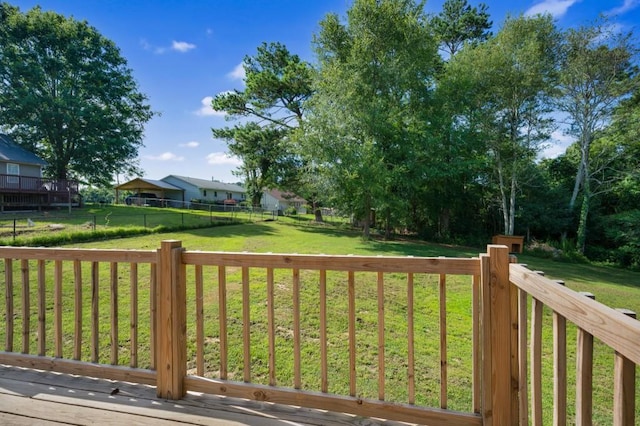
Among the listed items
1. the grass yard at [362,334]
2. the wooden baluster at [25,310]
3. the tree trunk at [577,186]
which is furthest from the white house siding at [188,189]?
the wooden baluster at [25,310]

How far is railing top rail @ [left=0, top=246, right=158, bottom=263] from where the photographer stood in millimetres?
2111

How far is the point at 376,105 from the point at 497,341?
469 inches

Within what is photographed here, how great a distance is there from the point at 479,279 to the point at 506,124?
50.1 ft

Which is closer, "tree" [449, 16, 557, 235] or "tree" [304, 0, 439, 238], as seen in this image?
"tree" [304, 0, 439, 238]

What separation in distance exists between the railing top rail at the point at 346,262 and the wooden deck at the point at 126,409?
2.87 ft

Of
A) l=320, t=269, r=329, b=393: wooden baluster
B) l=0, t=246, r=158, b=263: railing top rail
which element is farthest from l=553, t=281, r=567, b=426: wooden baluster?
l=0, t=246, r=158, b=263: railing top rail

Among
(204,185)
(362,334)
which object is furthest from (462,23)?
(204,185)

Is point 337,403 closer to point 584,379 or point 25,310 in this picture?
point 584,379

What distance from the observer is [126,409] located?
1.92 m

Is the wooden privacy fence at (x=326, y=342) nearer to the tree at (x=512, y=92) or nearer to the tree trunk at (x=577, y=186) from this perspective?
the tree at (x=512, y=92)

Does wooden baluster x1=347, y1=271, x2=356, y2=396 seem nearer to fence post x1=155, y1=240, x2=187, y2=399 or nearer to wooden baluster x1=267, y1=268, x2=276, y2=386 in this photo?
wooden baluster x1=267, y1=268, x2=276, y2=386

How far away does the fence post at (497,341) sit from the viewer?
1627 mm

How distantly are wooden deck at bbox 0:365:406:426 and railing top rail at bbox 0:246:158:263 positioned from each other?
34.5 inches

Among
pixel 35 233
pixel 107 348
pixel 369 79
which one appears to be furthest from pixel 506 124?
pixel 35 233
